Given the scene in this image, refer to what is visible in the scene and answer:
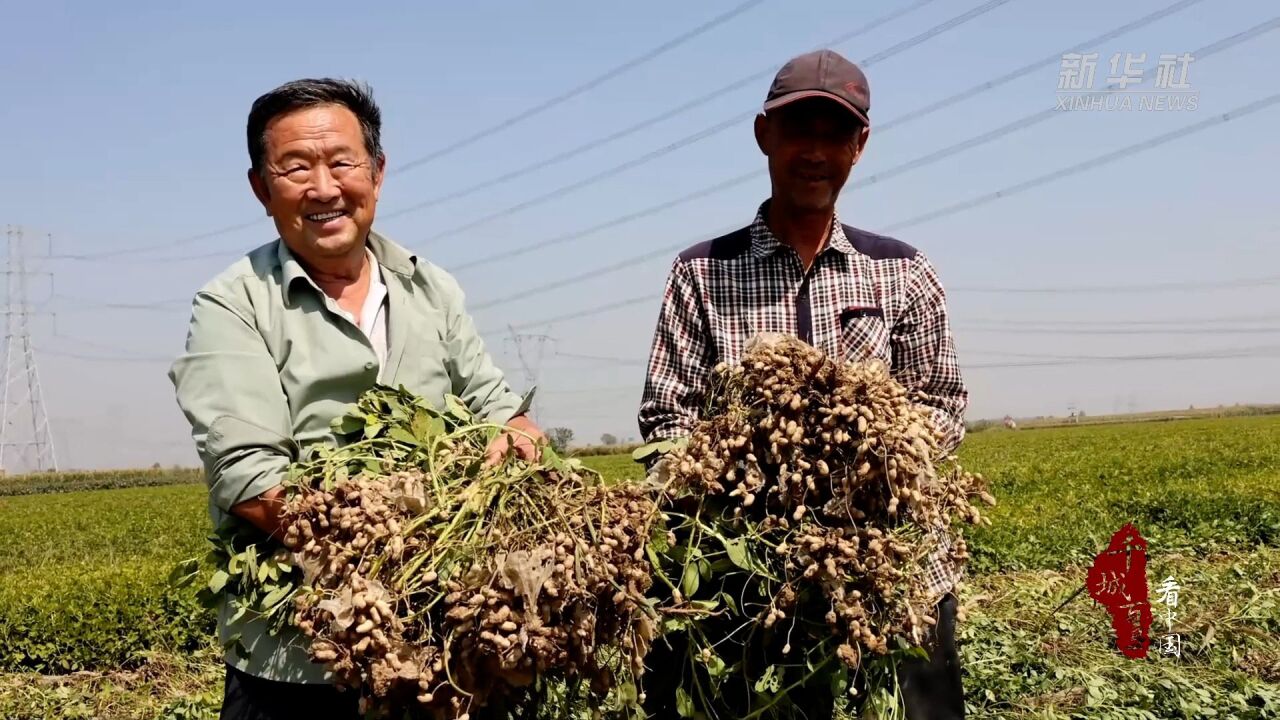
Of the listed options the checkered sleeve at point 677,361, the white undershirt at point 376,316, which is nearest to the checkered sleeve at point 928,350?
the checkered sleeve at point 677,361

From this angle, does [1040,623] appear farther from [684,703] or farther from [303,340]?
[303,340]

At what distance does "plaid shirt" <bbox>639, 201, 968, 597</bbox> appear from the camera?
2863 mm

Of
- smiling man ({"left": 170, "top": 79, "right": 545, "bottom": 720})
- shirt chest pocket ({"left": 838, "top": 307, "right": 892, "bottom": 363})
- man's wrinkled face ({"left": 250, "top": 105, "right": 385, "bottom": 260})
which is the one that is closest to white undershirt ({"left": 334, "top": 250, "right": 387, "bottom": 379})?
smiling man ({"left": 170, "top": 79, "right": 545, "bottom": 720})

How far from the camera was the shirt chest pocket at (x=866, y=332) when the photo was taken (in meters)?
2.84

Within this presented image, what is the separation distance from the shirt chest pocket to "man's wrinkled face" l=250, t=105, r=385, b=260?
4.33 feet

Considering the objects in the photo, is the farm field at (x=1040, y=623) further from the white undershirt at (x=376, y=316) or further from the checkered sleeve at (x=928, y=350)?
the white undershirt at (x=376, y=316)

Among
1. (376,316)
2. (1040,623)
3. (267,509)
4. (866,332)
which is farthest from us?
(1040,623)

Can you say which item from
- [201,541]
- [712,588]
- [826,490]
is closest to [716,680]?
[712,588]

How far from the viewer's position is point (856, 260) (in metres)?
→ 2.94

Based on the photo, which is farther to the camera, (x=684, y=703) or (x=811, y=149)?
(x=811, y=149)

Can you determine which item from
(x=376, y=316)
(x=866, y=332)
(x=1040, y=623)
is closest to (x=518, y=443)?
(x=376, y=316)

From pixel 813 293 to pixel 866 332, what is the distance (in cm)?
18

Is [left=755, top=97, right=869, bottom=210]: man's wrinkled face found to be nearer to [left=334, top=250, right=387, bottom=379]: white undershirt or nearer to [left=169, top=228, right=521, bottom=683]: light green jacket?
[left=169, top=228, right=521, bottom=683]: light green jacket

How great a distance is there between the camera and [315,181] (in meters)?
2.32
